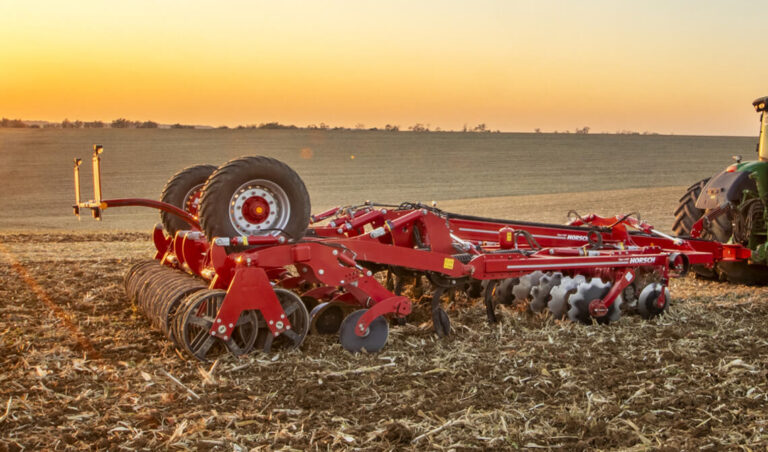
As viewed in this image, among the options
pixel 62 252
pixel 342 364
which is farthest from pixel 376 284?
pixel 62 252

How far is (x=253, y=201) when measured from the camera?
652cm

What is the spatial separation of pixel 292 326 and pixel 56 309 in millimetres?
3479

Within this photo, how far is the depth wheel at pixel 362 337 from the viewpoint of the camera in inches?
251

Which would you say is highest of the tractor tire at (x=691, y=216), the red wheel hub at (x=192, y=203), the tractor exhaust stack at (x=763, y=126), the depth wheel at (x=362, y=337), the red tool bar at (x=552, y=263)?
the tractor exhaust stack at (x=763, y=126)

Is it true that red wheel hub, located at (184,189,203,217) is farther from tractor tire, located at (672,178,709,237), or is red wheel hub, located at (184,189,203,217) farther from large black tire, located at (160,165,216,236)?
tractor tire, located at (672,178,709,237)

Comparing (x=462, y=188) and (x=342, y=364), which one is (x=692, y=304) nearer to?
(x=342, y=364)

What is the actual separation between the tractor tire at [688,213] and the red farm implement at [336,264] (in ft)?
3.27

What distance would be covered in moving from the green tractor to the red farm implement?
1.18 feet

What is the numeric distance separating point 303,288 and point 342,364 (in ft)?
7.37

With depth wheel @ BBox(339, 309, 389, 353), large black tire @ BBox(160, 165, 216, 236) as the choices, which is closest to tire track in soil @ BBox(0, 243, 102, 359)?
large black tire @ BBox(160, 165, 216, 236)

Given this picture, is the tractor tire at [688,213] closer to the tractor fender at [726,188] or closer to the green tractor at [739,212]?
the green tractor at [739,212]

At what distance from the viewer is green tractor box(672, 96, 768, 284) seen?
9.09 meters

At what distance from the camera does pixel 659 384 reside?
5.52 m

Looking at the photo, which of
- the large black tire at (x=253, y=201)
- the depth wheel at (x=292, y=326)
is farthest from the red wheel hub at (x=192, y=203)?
the depth wheel at (x=292, y=326)
